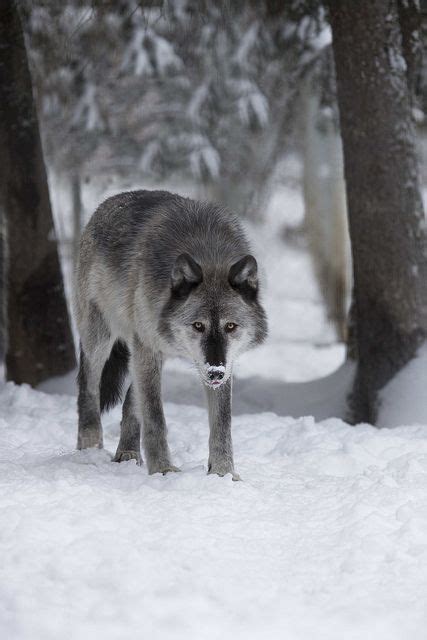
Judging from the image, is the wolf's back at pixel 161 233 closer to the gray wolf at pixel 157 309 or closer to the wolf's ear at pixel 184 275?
the gray wolf at pixel 157 309

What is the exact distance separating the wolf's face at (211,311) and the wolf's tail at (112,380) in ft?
4.20

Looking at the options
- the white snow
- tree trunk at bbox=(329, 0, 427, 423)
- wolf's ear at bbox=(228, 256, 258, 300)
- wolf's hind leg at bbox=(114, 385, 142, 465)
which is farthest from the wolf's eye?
tree trunk at bbox=(329, 0, 427, 423)

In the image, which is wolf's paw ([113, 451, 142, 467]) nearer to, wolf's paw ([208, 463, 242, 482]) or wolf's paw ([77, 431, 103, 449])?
wolf's paw ([77, 431, 103, 449])

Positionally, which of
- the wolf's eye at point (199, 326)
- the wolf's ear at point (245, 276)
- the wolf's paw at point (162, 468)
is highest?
the wolf's ear at point (245, 276)

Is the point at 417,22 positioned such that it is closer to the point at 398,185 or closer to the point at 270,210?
the point at 398,185

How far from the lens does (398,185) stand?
8.05 metres

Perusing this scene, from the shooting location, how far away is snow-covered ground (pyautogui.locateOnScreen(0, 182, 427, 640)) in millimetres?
3576

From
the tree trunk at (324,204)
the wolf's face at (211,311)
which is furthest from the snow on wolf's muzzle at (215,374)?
the tree trunk at (324,204)

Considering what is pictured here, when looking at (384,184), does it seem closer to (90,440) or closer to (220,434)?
(220,434)

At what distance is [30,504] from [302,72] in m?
10.4

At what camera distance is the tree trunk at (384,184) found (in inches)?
314

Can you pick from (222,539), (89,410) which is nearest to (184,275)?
(89,410)

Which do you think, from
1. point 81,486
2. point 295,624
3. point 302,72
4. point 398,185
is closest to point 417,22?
point 398,185

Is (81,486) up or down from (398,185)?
down
